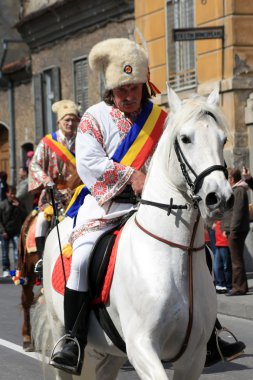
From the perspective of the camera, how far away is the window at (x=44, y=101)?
26.6 meters

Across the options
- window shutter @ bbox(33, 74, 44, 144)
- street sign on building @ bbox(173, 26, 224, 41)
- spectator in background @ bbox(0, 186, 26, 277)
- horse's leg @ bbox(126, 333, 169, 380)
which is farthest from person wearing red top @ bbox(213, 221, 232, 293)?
window shutter @ bbox(33, 74, 44, 144)

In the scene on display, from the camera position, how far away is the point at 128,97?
6.01m

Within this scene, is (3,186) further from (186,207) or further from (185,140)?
(185,140)

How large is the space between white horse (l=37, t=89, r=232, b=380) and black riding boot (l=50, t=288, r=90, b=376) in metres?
0.30

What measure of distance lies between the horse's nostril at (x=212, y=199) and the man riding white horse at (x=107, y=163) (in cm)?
99

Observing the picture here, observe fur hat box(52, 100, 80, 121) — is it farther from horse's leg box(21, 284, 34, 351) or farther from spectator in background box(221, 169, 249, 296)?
spectator in background box(221, 169, 249, 296)

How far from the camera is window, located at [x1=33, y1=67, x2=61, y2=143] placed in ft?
87.3

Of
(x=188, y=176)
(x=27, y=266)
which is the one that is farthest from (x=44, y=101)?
(x=188, y=176)

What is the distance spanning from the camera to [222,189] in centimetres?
476

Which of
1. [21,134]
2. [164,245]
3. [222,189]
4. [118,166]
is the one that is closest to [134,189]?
[118,166]

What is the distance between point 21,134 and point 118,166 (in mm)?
23254

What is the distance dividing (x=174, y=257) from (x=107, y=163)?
0.89 meters

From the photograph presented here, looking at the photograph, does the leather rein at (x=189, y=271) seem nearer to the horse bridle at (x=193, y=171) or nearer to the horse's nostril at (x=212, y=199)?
the horse bridle at (x=193, y=171)

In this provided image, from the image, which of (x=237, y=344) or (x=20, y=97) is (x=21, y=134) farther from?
(x=237, y=344)
